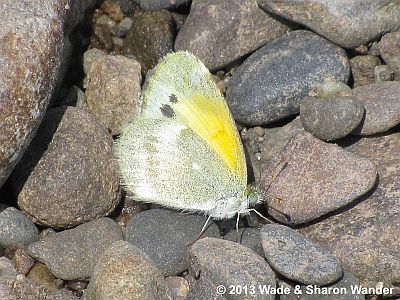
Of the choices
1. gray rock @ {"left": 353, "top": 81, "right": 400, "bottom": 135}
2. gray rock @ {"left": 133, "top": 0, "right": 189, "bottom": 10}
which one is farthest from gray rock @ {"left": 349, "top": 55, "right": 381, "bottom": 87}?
gray rock @ {"left": 133, "top": 0, "right": 189, "bottom": 10}

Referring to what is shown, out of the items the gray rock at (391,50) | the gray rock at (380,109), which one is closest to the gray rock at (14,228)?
the gray rock at (380,109)

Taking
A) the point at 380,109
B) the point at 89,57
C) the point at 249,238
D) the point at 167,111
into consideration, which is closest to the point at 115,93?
the point at 167,111

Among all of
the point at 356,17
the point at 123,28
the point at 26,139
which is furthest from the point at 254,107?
the point at 26,139

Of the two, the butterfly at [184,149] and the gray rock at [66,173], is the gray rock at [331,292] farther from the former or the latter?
the gray rock at [66,173]

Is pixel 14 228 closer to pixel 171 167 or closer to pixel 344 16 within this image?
pixel 171 167

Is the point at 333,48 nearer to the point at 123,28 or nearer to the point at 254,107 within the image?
the point at 254,107
